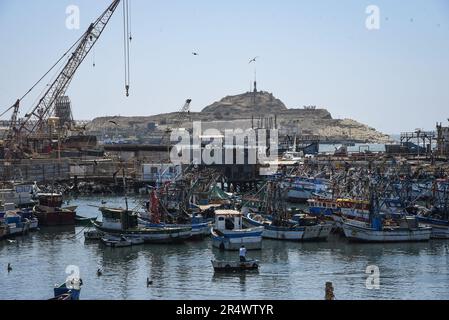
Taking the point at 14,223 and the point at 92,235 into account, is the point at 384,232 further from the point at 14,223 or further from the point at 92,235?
the point at 14,223

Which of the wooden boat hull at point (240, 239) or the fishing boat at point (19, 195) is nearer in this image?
the wooden boat hull at point (240, 239)

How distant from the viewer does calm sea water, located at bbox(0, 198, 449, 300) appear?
27219mm

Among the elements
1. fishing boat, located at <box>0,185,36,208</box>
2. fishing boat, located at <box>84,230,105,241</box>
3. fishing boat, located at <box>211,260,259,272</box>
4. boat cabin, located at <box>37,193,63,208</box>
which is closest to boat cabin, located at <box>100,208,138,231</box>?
fishing boat, located at <box>84,230,105,241</box>

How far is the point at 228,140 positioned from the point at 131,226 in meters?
56.2

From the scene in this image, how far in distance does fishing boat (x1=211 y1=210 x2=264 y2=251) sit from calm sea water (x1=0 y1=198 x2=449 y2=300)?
73 cm

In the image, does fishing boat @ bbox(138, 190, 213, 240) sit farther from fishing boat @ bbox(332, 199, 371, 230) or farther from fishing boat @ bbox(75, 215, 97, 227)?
fishing boat @ bbox(332, 199, 371, 230)

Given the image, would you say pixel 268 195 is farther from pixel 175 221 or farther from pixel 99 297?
pixel 99 297

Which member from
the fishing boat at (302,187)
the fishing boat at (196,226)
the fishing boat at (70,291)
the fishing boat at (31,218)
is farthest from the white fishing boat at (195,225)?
the fishing boat at (302,187)

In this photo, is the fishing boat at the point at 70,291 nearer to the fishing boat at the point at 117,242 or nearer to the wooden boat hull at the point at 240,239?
the wooden boat hull at the point at 240,239

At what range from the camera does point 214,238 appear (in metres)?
36.7

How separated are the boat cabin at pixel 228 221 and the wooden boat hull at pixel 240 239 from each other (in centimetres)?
92

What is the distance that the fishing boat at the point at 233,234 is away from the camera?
3584 cm

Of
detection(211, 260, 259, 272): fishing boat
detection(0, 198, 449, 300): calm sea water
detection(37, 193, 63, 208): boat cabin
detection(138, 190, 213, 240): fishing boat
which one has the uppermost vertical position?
detection(37, 193, 63, 208): boat cabin

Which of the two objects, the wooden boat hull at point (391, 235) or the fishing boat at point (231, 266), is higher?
the wooden boat hull at point (391, 235)
